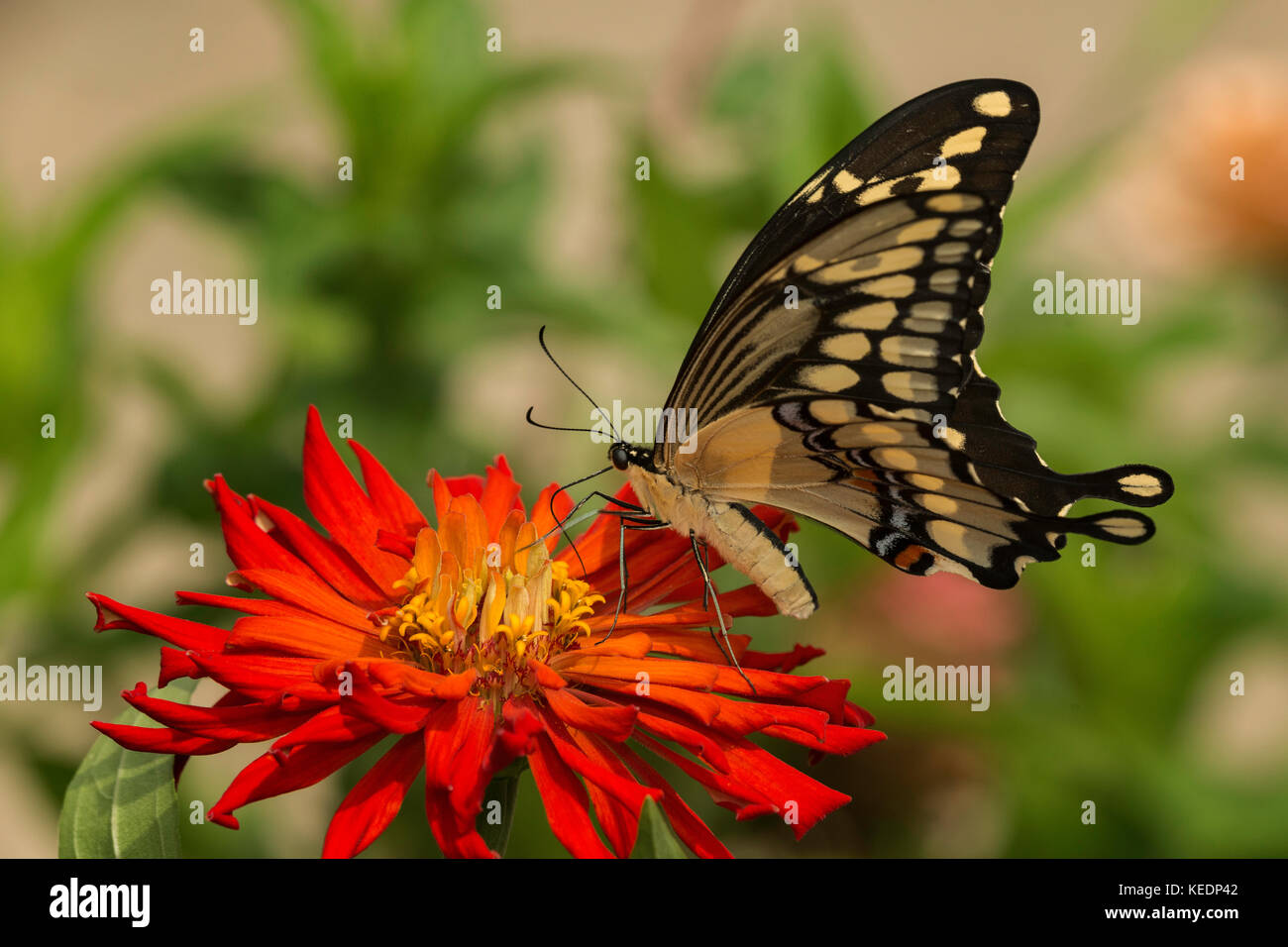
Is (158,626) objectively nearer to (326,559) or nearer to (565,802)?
(326,559)

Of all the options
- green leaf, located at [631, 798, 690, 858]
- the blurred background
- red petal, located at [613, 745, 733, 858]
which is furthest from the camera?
the blurred background

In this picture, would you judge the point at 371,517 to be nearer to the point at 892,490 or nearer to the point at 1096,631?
the point at 892,490

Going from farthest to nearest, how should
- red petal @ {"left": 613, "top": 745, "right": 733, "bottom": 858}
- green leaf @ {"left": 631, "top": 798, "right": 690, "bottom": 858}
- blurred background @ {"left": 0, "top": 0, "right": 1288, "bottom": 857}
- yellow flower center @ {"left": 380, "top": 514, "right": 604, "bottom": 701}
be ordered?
blurred background @ {"left": 0, "top": 0, "right": 1288, "bottom": 857}
yellow flower center @ {"left": 380, "top": 514, "right": 604, "bottom": 701}
red petal @ {"left": 613, "top": 745, "right": 733, "bottom": 858}
green leaf @ {"left": 631, "top": 798, "right": 690, "bottom": 858}

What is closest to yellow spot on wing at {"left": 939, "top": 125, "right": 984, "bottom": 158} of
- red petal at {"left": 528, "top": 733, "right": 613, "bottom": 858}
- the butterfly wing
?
the butterfly wing

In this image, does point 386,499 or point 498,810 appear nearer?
point 498,810

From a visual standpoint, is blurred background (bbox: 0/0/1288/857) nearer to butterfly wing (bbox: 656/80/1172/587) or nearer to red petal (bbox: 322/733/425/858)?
butterfly wing (bbox: 656/80/1172/587)

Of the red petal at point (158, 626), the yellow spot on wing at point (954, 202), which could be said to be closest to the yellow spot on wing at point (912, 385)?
the yellow spot on wing at point (954, 202)

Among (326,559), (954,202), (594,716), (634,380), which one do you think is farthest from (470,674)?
(634,380)

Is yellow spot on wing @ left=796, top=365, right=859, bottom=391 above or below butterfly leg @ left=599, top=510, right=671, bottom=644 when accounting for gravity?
above
